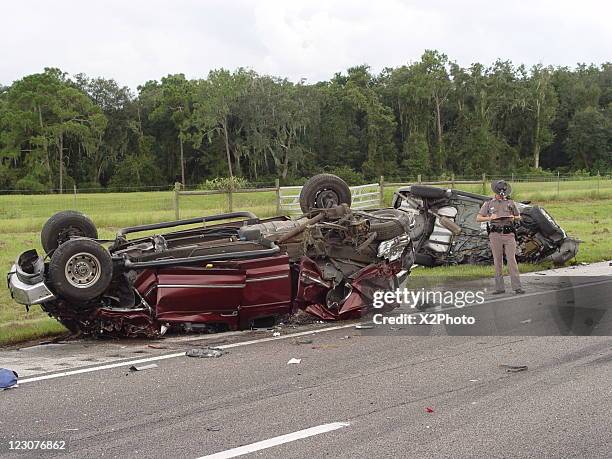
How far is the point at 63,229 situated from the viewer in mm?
8242

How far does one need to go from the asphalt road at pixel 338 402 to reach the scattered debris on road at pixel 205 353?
0.13 m

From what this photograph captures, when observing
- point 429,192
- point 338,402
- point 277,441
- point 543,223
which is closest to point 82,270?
point 338,402

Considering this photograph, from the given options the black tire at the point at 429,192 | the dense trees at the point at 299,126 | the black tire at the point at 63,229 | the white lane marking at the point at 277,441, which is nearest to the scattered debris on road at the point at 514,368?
the white lane marking at the point at 277,441

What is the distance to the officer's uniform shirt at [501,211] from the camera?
997 centimetres

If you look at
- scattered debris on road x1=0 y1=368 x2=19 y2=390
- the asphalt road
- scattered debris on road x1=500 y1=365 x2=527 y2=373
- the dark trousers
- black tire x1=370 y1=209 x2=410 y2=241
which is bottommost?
scattered debris on road x1=500 y1=365 x2=527 y2=373

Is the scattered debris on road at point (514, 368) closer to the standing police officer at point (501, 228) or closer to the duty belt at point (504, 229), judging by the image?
the standing police officer at point (501, 228)

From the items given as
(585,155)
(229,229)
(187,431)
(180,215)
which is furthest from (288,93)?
(187,431)

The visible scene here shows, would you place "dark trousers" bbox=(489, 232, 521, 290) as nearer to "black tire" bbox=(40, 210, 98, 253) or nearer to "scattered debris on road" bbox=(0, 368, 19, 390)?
"black tire" bbox=(40, 210, 98, 253)

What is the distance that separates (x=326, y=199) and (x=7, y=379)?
4.87 meters

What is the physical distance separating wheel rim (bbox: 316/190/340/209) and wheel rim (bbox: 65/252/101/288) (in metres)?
3.37

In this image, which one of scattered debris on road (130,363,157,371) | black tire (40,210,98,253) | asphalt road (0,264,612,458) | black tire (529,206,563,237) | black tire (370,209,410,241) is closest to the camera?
asphalt road (0,264,612,458)

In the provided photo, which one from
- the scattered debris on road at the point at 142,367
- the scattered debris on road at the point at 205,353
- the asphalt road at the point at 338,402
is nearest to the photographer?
the asphalt road at the point at 338,402

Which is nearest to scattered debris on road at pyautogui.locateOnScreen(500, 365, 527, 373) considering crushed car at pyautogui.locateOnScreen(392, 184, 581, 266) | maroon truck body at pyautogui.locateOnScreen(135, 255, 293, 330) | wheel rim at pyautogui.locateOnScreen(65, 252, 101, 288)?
maroon truck body at pyautogui.locateOnScreen(135, 255, 293, 330)

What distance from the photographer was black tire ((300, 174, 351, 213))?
367 inches
